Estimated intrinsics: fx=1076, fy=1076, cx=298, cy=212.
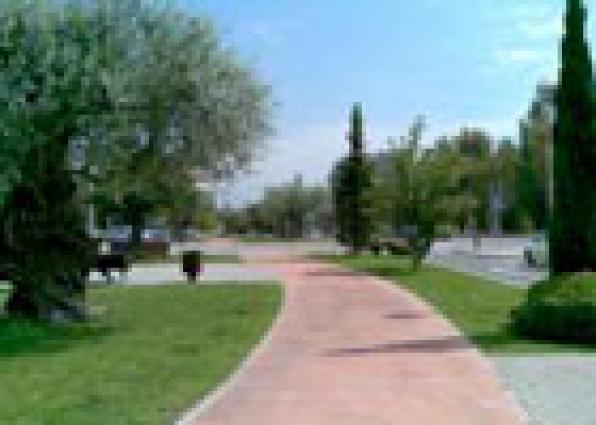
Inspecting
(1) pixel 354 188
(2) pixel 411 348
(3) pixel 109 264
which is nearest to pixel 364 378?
(2) pixel 411 348

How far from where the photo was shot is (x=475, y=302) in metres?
25.1

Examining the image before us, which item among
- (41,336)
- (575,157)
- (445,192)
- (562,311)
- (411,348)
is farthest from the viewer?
(445,192)

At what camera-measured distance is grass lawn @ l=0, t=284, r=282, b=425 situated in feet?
36.5

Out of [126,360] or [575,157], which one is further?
[575,157]

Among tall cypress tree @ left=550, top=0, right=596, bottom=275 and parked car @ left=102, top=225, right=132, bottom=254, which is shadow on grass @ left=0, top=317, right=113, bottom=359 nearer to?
tall cypress tree @ left=550, top=0, right=596, bottom=275

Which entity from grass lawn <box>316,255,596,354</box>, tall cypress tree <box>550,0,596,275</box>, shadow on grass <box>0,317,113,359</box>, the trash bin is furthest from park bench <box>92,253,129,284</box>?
tall cypress tree <box>550,0,596,275</box>

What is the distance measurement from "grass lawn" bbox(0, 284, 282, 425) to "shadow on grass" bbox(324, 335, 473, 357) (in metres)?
1.55

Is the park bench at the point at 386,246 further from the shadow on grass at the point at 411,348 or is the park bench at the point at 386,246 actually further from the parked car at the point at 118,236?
the shadow on grass at the point at 411,348

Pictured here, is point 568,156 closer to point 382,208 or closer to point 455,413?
point 455,413

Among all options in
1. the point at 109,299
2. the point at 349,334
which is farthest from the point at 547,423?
the point at 109,299

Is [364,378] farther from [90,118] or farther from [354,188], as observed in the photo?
[354,188]

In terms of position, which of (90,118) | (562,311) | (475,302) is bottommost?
(475,302)

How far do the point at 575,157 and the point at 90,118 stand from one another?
846 centimetres

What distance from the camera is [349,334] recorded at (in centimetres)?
1855
